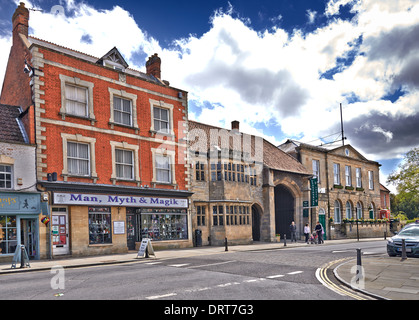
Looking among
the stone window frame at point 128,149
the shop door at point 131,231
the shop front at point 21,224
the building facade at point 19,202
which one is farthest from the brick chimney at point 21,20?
the shop door at point 131,231

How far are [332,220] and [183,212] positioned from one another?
1873cm

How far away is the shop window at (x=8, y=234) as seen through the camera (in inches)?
731

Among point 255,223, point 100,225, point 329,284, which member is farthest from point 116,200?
point 329,284

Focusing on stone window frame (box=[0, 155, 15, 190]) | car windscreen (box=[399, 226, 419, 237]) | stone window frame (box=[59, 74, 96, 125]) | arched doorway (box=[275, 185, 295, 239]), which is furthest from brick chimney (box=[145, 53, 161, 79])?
car windscreen (box=[399, 226, 419, 237])

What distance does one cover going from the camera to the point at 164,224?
25.6 m

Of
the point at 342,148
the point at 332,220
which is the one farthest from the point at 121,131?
the point at 342,148

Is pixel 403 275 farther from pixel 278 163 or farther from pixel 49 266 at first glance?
pixel 278 163

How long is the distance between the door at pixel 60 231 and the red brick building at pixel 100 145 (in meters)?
0.05

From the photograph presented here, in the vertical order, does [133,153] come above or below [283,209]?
above

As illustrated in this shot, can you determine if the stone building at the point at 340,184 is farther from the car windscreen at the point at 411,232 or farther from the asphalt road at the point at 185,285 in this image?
the asphalt road at the point at 185,285

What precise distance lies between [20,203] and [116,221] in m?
5.59

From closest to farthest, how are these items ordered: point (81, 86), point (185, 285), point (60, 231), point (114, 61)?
1. point (185, 285)
2. point (60, 231)
3. point (81, 86)
4. point (114, 61)

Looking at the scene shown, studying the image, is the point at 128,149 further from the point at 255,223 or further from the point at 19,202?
the point at 255,223
